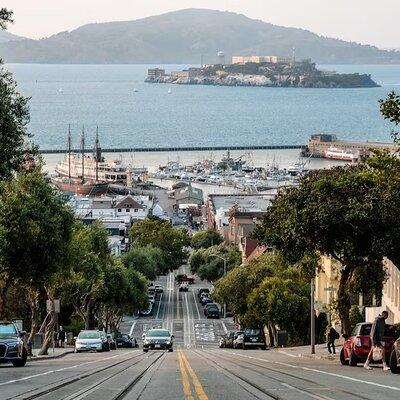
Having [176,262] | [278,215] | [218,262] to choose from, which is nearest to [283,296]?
[278,215]

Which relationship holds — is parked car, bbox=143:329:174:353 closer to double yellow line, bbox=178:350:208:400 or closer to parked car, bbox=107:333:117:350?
parked car, bbox=107:333:117:350

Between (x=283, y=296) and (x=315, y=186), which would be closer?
(x=315, y=186)

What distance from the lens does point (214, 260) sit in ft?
435

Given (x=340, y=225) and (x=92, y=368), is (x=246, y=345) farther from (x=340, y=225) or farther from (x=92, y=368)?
(x=92, y=368)

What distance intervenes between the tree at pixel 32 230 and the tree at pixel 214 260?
75.1m

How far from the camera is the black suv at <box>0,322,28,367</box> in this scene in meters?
36.6

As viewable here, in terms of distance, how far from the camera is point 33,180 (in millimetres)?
50219

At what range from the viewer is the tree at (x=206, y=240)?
513 feet

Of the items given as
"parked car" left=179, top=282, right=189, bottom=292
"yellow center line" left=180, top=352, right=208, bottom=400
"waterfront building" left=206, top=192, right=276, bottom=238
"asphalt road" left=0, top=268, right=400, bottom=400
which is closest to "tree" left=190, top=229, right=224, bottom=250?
"waterfront building" left=206, top=192, right=276, bottom=238

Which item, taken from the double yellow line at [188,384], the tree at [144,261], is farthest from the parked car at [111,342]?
the tree at [144,261]

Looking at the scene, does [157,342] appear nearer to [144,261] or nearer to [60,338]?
[60,338]

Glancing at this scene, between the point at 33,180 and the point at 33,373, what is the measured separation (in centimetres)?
1836

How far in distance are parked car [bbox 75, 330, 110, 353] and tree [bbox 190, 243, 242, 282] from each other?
6599 cm

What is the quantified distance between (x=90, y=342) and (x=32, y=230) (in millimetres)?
11444
